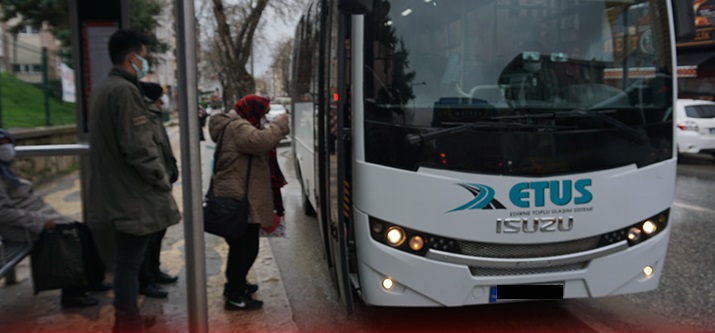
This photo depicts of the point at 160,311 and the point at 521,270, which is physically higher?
the point at 521,270

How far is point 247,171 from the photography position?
13.4 feet

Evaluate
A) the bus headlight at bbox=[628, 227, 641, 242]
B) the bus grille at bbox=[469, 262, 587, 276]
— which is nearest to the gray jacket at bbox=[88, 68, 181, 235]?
the bus grille at bbox=[469, 262, 587, 276]

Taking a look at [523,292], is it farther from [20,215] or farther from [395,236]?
[20,215]

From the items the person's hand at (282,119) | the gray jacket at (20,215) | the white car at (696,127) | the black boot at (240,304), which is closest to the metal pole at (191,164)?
the person's hand at (282,119)

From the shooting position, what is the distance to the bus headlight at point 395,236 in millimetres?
3410

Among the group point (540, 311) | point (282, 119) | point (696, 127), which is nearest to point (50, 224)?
point (282, 119)

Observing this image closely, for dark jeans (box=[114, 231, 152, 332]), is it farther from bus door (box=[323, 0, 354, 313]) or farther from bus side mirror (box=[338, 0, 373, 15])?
bus side mirror (box=[338, 0, 373, 15])

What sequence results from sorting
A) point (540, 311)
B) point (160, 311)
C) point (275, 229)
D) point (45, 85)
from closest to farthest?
point (160, 311) < point (540, 311) < point (275, 229) < point (45, 85)

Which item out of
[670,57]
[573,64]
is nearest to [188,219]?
[573,64]

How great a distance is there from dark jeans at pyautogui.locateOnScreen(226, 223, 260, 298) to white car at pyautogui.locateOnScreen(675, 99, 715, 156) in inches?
466

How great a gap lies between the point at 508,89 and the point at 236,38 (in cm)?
1104

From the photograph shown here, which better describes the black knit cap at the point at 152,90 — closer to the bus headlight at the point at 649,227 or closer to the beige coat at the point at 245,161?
the beige coat at the point at 245,161

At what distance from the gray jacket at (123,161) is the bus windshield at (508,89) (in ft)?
4.26

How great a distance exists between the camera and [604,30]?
3.75 m
